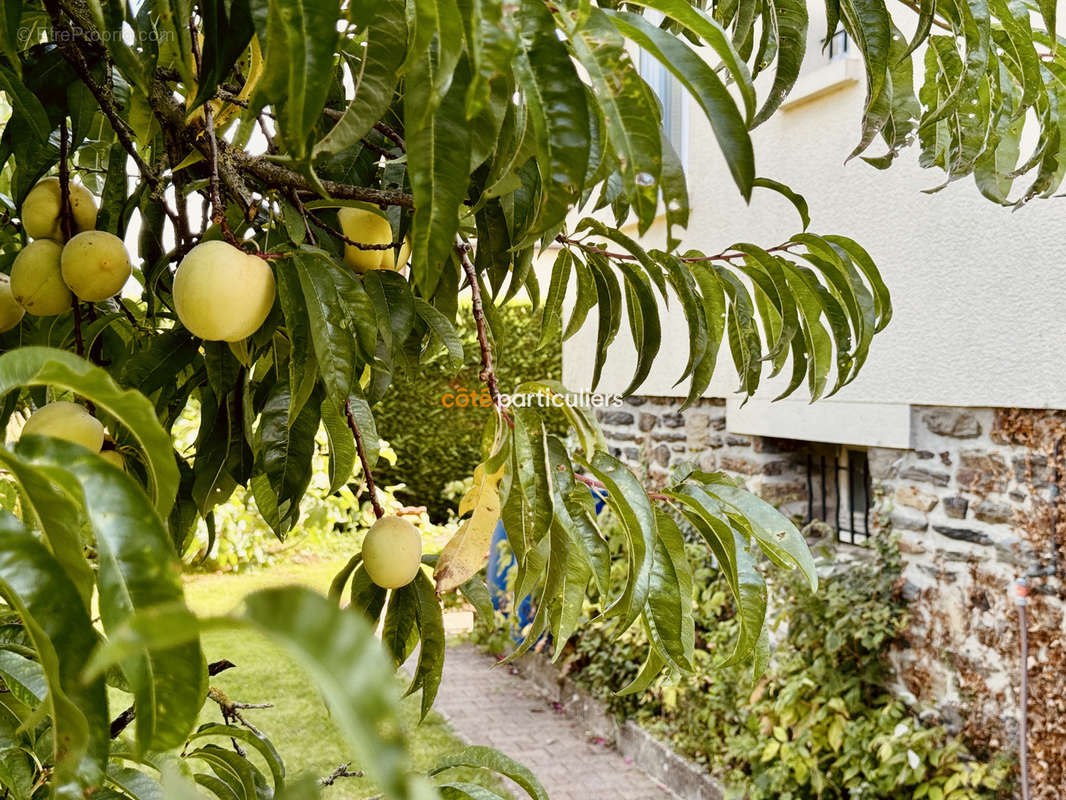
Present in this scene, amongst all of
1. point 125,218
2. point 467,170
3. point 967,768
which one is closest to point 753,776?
point 967,768

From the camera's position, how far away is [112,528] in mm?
402

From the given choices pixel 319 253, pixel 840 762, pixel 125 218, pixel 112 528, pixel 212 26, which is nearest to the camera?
pixel 112 528

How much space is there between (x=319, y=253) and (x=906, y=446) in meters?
3.21

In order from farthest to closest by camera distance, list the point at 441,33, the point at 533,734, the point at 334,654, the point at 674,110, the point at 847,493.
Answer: the point at 674,110 → the point at 533,734 → the point at 847,493 → the point at 441,33 → the point at 334,654

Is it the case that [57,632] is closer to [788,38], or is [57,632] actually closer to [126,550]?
[126,550]

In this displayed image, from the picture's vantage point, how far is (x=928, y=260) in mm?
3543

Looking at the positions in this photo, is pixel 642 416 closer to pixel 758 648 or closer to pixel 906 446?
pixel 906 446

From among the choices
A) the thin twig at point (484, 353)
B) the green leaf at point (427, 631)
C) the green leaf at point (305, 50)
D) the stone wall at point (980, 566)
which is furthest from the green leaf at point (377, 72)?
the stone wall at point (980, 566)

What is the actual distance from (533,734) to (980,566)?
2425mm

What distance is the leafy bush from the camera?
3.23m

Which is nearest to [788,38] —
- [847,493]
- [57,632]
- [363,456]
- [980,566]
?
[363,456]

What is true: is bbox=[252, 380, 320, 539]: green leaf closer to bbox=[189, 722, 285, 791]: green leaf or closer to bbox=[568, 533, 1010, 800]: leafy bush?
bbox=[189, 722, 285, 791]: green leaf

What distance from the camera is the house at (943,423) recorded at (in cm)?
308

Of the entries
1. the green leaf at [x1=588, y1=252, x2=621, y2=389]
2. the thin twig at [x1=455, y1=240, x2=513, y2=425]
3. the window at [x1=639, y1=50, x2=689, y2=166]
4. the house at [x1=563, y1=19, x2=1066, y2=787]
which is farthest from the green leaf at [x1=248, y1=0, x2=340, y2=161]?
the window at [x1=639, y1=50, x2=689, y2=166]
